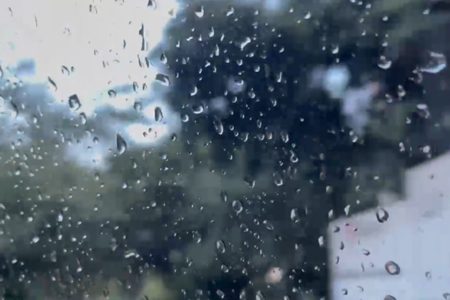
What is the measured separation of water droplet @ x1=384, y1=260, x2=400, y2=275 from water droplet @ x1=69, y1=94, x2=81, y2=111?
517 millimetres

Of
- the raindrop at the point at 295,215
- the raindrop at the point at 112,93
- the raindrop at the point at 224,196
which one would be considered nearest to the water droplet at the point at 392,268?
the raindrop at the point at 295,215

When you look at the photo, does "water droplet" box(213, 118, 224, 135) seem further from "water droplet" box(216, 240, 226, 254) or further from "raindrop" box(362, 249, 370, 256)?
"raindrop" box(362, 249, 370, 256)

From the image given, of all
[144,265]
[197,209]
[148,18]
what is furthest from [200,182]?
[148,18]

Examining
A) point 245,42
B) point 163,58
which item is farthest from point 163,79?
point 245,42

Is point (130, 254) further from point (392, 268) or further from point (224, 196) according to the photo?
point (392, 268)

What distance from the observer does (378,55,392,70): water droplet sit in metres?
1.00

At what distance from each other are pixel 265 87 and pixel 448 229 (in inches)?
11.8

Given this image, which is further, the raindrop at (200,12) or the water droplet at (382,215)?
the raindrop at (200,12)

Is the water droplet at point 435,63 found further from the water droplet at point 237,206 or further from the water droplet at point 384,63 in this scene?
the water droplet at point 237,206

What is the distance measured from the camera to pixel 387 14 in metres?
1.00

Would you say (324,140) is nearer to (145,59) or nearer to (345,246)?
(345,246)

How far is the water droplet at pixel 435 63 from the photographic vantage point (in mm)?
986

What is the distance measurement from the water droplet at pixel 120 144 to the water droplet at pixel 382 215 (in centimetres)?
38

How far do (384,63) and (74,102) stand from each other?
47cm
